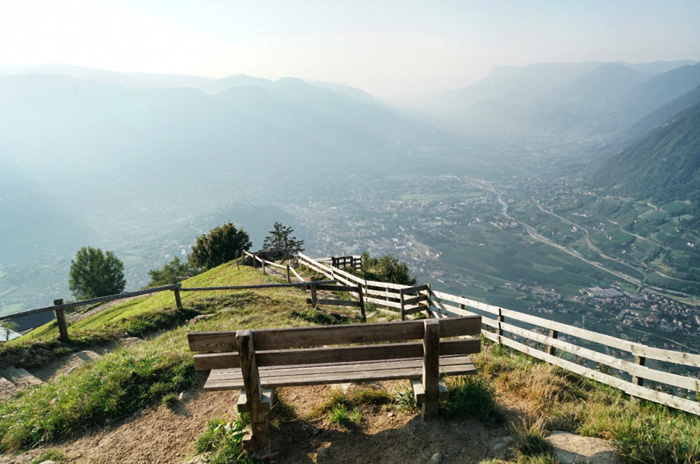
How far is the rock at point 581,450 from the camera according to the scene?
10.7 feet

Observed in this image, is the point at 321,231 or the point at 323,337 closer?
the point at 323,337

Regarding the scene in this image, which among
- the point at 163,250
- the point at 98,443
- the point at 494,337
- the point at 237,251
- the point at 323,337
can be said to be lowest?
the point at 163,250

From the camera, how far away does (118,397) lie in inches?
213

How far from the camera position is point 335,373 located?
14.1 ft

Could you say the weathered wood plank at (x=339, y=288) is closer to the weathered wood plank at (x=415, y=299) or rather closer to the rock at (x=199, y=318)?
the weathered wood plank at (x=415, y=299)

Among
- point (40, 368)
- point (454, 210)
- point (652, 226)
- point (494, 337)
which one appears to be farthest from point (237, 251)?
point (454, 210)

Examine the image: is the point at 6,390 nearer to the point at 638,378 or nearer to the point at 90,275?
the point at 638,378

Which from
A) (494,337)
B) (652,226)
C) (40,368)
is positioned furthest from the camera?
(652,226)

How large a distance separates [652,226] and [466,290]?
278ft

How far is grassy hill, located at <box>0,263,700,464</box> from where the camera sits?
11.9 ft

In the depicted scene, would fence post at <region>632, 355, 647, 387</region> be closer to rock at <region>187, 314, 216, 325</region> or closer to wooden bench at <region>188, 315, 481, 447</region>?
wooden bench at <region>188, 315, 481, 447</region>

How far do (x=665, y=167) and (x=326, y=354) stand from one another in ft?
743

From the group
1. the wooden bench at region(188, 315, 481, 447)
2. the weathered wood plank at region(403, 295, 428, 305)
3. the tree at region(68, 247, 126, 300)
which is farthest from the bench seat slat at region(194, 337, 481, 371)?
the tree at region(68, 247, 126, 300)

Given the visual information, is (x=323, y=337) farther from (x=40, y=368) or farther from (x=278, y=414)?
(x=40, y=368)
